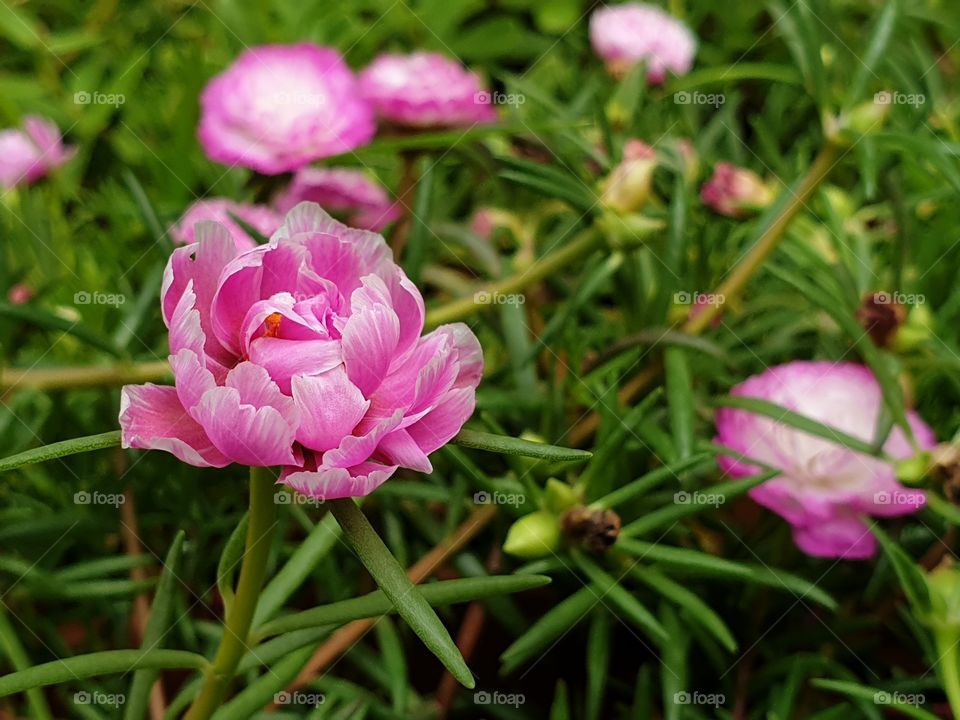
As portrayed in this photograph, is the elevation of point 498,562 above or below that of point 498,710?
above

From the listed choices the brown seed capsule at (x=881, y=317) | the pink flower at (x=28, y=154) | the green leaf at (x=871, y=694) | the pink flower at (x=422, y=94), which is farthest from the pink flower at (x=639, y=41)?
the green leaf at (x=871, y=694)

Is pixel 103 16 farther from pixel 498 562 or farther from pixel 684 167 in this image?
pixel 498 562

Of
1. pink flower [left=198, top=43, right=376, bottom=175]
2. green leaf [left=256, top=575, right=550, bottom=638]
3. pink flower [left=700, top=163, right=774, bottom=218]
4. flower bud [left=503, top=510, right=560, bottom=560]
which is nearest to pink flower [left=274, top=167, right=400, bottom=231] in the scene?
pink flower [left=198, top=43, right=376, bottom=175]

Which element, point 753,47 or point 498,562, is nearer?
point 498,562

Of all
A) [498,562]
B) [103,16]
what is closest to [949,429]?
[498,562]

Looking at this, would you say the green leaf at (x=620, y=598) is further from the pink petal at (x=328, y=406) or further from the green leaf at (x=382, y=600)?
the pink petal at (x=328, y=406)

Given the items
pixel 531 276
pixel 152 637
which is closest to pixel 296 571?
pixel 152 637

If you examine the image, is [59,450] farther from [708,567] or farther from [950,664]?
[950,664]
